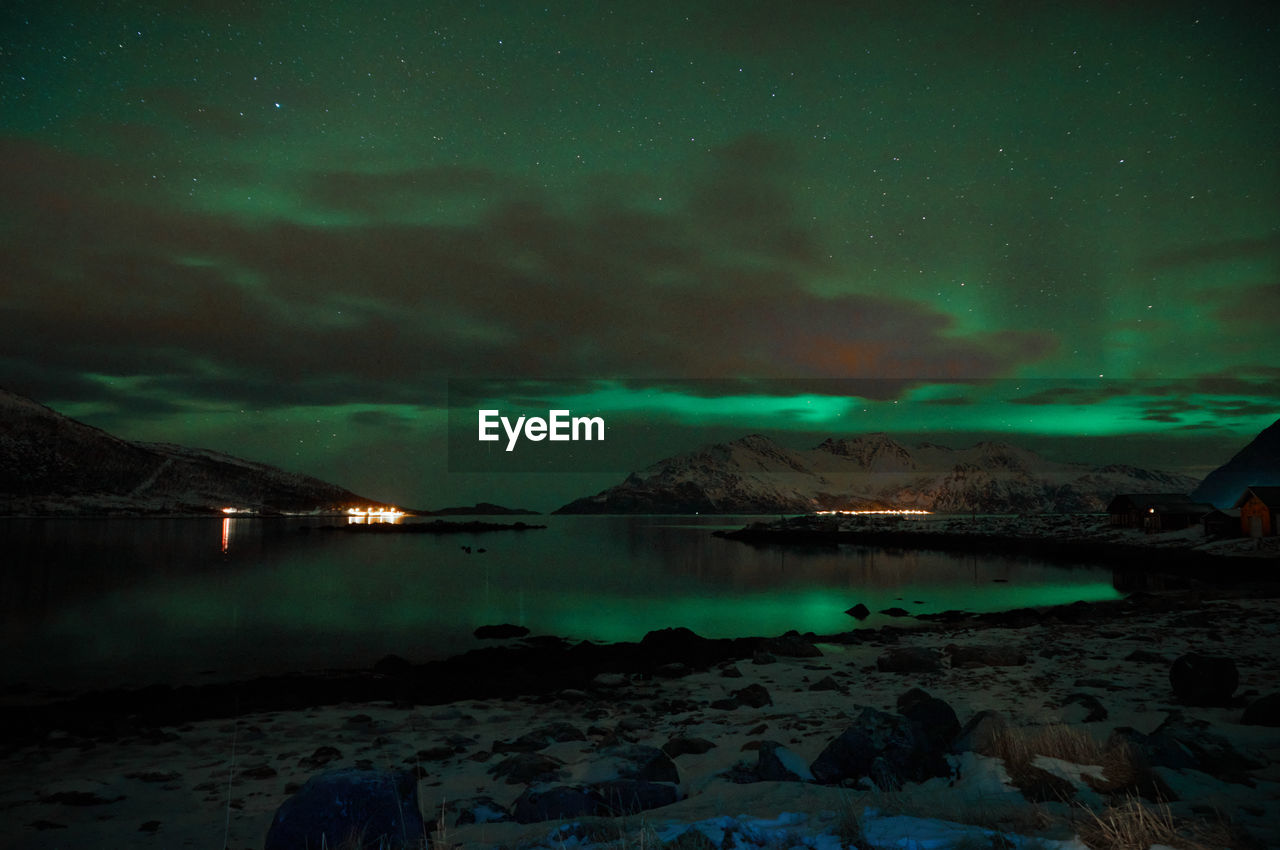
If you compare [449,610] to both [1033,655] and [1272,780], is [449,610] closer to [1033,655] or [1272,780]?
[1033,655]

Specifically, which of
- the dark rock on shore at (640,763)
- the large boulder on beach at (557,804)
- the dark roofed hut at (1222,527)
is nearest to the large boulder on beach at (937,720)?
the dark rock on shore at (640,763)

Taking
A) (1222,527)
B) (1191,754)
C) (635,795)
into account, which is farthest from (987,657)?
(1222,527)

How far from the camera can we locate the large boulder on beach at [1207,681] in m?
11.1

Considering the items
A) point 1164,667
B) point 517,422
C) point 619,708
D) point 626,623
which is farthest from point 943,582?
point 619,708

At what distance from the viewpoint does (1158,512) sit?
8094cm

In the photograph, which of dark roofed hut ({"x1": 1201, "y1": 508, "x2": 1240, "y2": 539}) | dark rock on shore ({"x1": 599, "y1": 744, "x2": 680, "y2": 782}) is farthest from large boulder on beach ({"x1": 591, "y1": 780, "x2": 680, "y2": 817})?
dark roofed hut ({"x1": 1201, "y1": 508, "x2": 1240, "y2": 539})

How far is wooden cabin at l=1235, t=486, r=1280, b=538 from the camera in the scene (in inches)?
2352

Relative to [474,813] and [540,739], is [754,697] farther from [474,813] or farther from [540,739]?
[474,813]

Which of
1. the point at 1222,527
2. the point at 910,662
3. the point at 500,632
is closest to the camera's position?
the point at 910,662

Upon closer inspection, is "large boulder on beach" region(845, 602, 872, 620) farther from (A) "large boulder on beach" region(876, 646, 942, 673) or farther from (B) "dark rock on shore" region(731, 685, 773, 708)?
(B) "dark rock on shore" region(731, 685, 773, 708)

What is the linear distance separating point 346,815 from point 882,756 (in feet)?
19.3

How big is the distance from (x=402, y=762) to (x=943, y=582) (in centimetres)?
4893

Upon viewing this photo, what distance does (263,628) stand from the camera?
31.8m

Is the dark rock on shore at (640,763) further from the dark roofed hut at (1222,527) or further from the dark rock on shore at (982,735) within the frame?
the dark roofed hut at (1222,527)
